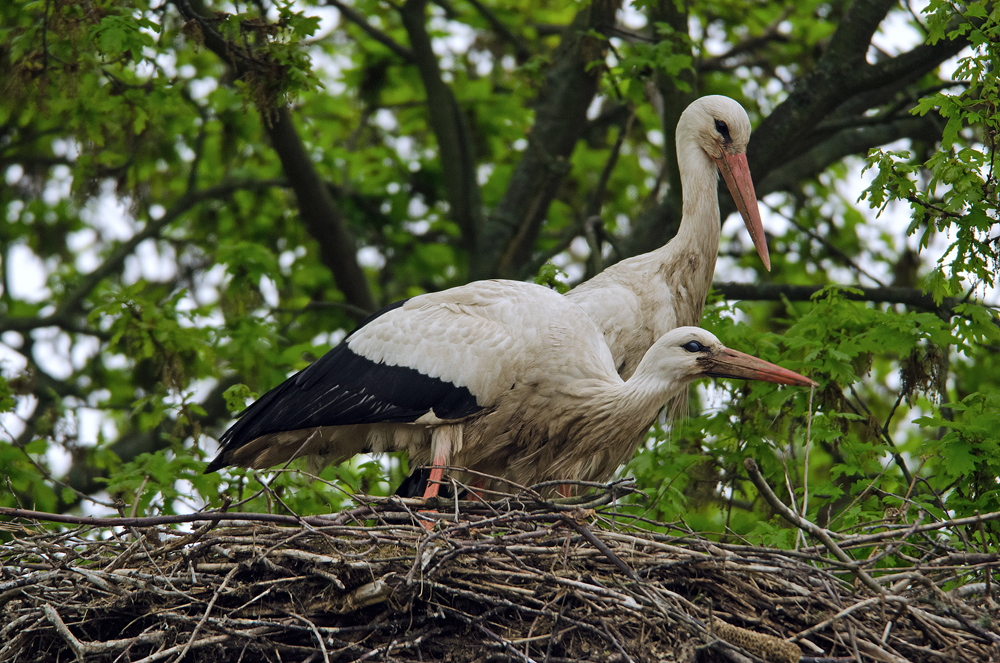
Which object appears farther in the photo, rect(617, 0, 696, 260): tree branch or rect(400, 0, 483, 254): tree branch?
rect(400, 0, 483, 254): tree branch

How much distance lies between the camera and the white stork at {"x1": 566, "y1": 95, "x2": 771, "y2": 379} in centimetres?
537

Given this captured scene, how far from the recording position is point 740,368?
4.72 m

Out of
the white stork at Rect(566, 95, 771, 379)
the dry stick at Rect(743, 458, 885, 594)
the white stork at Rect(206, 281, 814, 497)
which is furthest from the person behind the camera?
the white stork at Rect(566, 95, 771, 379)

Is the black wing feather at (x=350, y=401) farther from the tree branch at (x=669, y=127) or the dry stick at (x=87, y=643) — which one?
the tree branch at (x=669, y=127)

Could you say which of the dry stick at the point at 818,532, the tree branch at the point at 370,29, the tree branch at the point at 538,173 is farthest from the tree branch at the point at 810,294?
the tree branch at the point at 370,29

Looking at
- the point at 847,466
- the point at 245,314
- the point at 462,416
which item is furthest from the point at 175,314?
the point at 847,466

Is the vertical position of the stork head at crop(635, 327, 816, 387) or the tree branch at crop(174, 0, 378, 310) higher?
the tree branch at crop(174, 0, 378, 310)

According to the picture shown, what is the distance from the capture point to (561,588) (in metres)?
3.62

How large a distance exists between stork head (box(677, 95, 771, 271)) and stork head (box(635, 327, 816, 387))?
1138mm

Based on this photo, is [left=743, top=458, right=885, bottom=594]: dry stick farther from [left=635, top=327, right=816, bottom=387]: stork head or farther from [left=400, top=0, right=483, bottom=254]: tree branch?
[left=400, top=0, right=483, bottom=254]: tree branch

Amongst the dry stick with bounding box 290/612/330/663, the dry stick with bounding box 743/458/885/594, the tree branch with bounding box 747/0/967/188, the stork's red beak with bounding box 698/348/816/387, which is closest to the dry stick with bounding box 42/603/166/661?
the dry stick with bounding box 290/612/330/663

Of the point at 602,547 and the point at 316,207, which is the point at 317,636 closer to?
the point at 602,547

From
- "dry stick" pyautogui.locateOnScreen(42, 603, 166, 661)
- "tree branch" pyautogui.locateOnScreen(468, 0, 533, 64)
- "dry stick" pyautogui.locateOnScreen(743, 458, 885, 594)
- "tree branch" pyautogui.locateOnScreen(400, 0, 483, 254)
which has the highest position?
"tree branch" pyautogui.locateOnScreen(468, 0, 533, 64)

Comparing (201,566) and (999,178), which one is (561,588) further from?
(999,178)
